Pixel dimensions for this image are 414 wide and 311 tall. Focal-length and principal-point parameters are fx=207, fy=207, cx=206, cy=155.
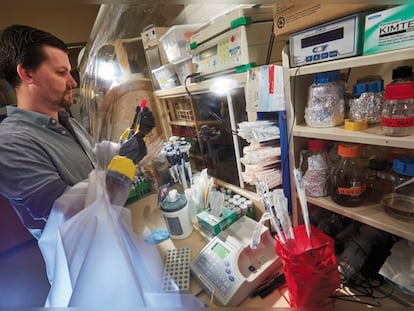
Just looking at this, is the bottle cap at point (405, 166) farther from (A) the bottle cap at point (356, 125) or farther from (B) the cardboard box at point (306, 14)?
(B) the cardboard box at point (306, 14)

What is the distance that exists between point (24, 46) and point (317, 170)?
1.10 meters

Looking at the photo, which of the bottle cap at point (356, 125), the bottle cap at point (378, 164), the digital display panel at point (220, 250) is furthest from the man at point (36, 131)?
the bottle cap at point (378, 164)

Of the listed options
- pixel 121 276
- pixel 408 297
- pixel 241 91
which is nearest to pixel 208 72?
pixel 241 91

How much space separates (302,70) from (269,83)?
0.11 meters

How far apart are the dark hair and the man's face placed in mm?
20

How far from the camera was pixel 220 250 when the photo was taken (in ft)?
2.68

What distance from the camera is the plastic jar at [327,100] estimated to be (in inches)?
25.6

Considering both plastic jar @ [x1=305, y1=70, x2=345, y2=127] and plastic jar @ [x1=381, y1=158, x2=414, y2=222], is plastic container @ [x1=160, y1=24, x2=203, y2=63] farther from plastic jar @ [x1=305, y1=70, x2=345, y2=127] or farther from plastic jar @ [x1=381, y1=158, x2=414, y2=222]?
plastic jar @ [x1=381, y1=158, x2=414, y2=222]

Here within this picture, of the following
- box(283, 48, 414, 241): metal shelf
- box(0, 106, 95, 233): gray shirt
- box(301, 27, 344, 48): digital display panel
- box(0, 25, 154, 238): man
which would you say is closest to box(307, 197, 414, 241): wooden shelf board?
box(283, 48, 414, 241): metal shelf

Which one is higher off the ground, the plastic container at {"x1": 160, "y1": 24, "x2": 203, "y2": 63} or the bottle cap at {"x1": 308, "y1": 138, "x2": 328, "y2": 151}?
the plastic container at {"x1": 160, "y1": 24, "x2": 203, "y2": 63}

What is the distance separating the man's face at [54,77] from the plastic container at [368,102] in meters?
1.00

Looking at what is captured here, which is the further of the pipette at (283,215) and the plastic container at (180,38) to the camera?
the plastic container at (180,38)

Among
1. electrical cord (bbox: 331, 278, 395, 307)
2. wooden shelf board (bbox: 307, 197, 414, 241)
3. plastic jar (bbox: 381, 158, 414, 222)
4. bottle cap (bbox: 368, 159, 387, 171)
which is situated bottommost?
electrical cord (bbox: 331, 278, 395, 307)

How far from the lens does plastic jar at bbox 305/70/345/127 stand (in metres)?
0.65
